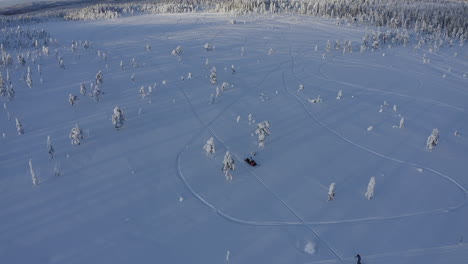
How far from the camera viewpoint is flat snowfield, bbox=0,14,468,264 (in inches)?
789

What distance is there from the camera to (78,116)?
36000 millimetres

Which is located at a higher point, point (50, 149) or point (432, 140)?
point (50, 149)

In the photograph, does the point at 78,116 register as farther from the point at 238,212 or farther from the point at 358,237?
the point at 358,237

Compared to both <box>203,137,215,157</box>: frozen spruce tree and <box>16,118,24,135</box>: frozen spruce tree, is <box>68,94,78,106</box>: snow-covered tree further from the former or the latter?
<box>203,137,215,157</box>: frozen spruce tree

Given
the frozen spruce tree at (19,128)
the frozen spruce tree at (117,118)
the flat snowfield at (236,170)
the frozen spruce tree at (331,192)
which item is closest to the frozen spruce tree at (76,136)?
the flat snowfield at (236,170)

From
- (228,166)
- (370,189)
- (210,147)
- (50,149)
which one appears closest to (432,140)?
(370,189)

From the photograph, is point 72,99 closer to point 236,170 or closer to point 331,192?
point 236,170

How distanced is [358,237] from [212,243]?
346 inches

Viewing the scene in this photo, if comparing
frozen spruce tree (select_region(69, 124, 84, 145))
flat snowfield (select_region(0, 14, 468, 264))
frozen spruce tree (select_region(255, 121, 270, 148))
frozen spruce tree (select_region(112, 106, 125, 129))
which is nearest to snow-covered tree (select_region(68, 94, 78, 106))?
flat snowfield (select_region(0, 14, 468, 264))

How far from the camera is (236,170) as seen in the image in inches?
1066

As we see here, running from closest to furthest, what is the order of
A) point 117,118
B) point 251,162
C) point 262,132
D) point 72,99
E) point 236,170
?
1. point 236,170
2. point 251,162
3. point 262,132
4. point 117,118
5. point 72,99

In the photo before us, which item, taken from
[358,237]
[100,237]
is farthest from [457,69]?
[100,237]

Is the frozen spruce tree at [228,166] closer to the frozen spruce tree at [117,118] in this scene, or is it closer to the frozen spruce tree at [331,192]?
the frozen spruce tree at [331,192]

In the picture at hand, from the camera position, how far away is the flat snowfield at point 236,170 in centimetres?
2005
